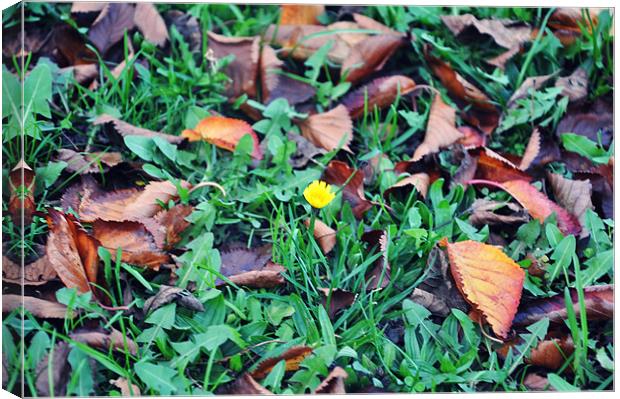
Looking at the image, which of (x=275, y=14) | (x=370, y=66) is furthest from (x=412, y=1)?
(x=275, y=14)

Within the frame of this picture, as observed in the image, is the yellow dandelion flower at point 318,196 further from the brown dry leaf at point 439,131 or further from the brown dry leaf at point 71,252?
the brown dry leaf at point 71,252

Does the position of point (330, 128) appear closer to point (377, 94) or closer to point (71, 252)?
point (377, 94)

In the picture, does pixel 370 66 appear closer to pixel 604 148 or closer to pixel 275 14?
pixel 275 14

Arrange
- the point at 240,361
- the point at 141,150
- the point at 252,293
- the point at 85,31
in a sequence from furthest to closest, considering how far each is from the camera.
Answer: the point at 85,31 < the point at 141,150 < the point at 252,293 < the point at 240,361

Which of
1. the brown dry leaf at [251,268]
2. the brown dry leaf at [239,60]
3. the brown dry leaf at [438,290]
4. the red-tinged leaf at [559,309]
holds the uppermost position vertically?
the brown dry leaf at [239,60]

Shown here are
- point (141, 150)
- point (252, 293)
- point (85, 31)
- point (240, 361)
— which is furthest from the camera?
point (85, 31)

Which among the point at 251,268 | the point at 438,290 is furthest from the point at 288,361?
the point at 438,290

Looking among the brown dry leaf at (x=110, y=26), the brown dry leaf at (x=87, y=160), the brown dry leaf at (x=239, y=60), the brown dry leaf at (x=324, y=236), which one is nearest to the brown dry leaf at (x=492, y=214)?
the brown dry leaf at (x=324, y=236)

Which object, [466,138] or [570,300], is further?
[466,138]
